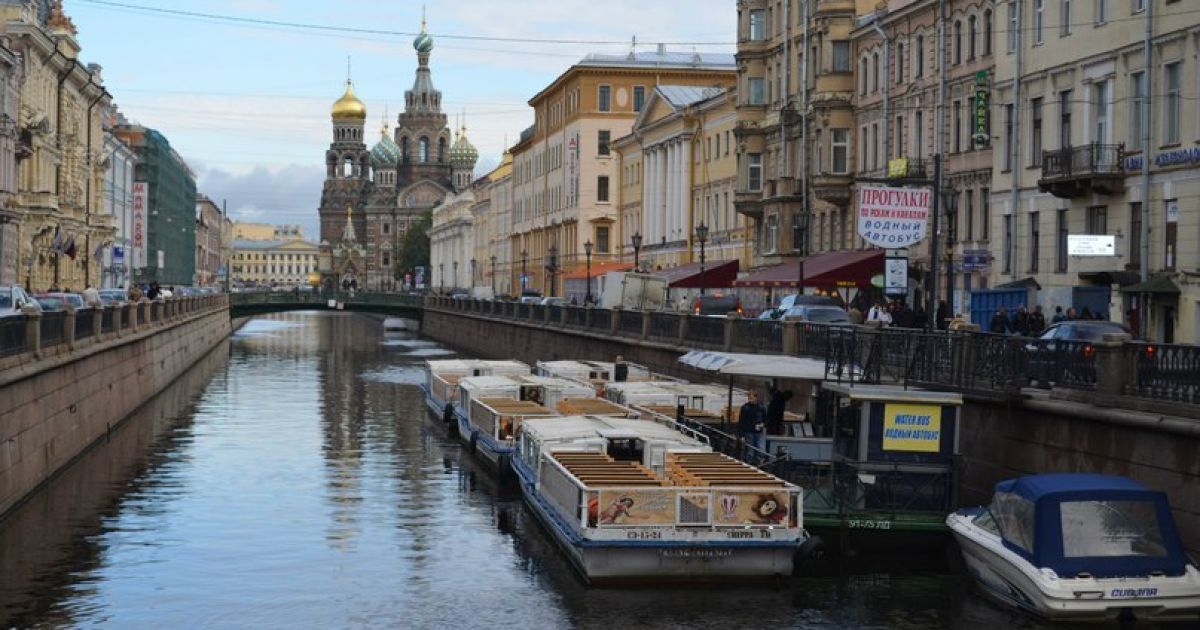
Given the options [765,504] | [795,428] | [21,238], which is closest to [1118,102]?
[795,428]

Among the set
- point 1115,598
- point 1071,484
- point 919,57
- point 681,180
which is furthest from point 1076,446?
point 681,180

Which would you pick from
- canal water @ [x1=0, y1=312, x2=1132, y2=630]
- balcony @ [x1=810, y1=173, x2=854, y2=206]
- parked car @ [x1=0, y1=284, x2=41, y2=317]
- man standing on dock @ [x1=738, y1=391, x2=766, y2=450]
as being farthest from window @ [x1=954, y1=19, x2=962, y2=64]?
parked car @ [x1=0, y1=284, x2=41, y2=317]

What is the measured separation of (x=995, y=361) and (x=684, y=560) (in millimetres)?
6963

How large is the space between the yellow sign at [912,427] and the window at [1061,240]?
2155cm

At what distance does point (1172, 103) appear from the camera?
141 feet

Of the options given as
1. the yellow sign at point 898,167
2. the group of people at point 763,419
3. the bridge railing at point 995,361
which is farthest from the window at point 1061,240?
the group of people at point 763,419

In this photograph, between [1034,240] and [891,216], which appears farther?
[1034,240]

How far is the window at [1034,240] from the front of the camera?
5144cm

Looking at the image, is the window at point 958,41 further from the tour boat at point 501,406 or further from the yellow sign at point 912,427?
the yellow sign at point 912,427

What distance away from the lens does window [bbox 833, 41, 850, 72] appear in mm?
70188

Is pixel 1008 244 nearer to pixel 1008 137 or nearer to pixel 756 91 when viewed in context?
pixel 1008 137

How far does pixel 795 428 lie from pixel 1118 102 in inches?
608

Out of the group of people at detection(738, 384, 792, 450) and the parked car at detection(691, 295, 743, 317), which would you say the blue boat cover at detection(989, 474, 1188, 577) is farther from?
the parked car at detection(691, 295, 743, 317)

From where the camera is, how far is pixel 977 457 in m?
31.3
